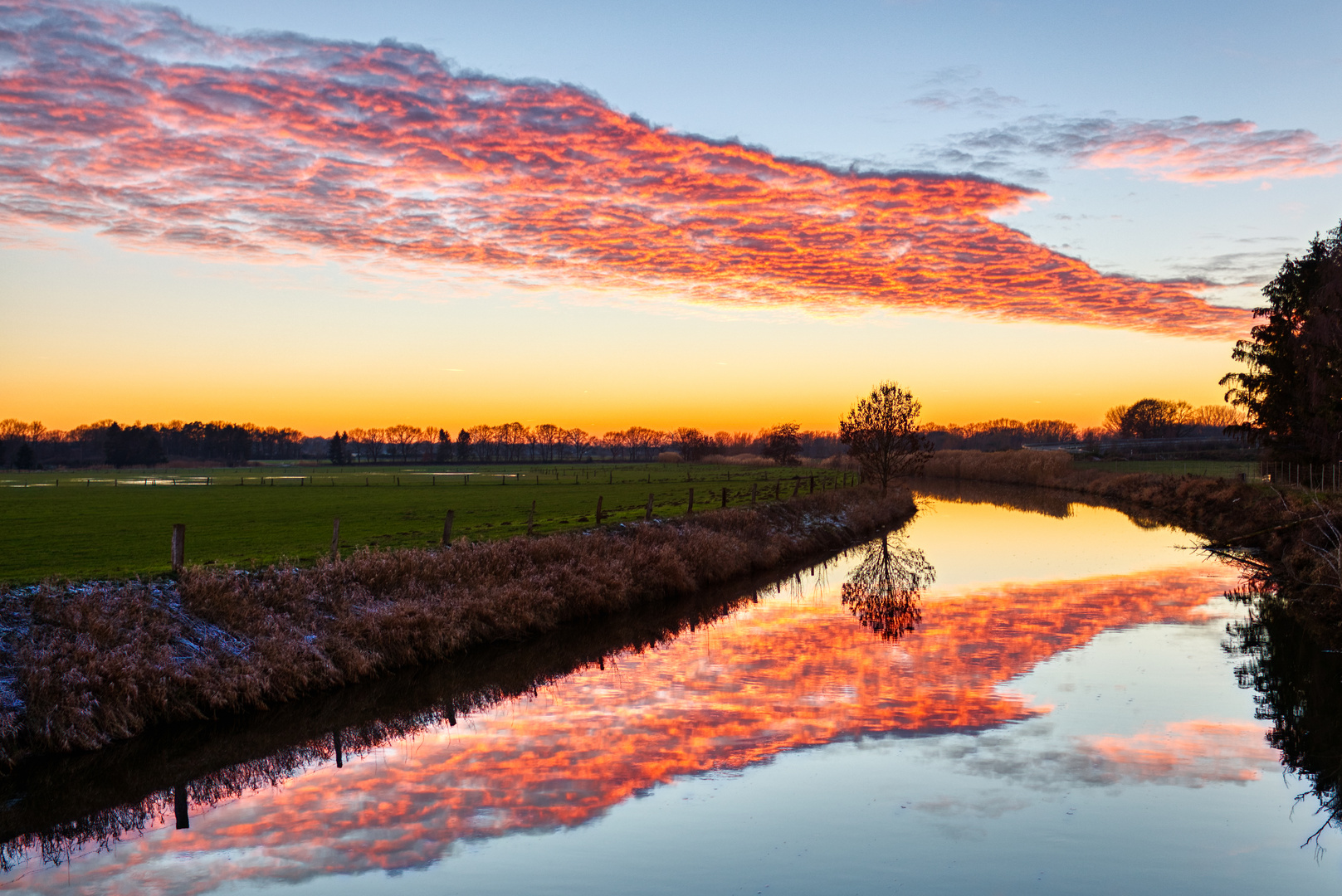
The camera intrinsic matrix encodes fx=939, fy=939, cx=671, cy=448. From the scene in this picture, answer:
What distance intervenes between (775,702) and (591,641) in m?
7.59

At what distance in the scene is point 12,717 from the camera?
44.5 ft

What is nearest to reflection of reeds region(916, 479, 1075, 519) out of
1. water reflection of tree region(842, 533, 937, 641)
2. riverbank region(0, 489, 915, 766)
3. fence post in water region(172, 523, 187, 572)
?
water reflection of tree region(842, 533, 937, 641)

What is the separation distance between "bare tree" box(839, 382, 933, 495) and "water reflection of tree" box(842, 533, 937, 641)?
26.3m

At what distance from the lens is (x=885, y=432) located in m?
70.9

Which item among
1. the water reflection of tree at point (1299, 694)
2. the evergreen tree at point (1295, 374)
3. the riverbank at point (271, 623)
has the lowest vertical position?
the water reflection of tree at point (1299, 694)

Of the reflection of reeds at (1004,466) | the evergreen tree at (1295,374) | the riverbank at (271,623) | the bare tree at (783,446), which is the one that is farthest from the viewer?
the bare tree at (783,446)

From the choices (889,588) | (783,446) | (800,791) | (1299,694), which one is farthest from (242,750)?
(783,446)

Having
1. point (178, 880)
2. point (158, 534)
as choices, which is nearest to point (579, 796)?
point (178, 880)

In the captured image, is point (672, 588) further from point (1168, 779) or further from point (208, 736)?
point (1168, 779)

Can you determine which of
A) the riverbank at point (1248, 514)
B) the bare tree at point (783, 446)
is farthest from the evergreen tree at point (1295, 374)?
the bare tree at point (783, 446)

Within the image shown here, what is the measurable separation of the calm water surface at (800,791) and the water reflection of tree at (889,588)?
2.61 meters

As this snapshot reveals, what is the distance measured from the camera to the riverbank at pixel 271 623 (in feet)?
47.4

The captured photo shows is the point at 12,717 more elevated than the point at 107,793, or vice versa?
the point at 12,717

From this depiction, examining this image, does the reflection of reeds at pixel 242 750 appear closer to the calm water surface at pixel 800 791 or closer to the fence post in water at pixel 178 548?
the calm water surface at pixel 800 791
